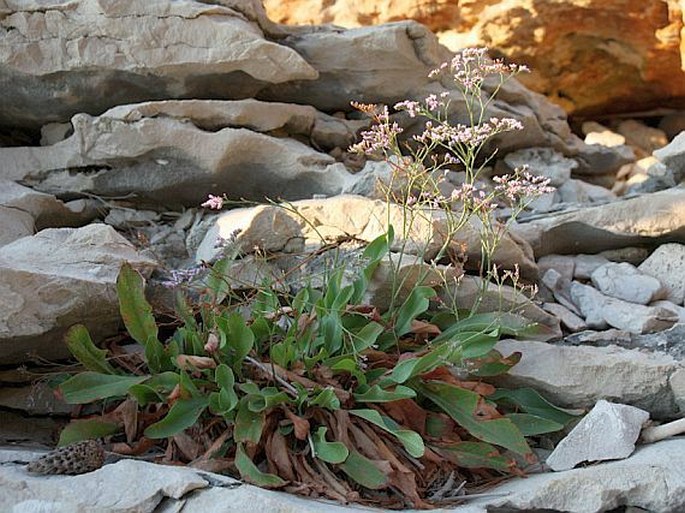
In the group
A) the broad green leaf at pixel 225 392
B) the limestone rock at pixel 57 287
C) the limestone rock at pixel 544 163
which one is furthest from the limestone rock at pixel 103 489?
the limestone rock at pixel 544 163

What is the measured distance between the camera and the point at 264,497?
6.59ft

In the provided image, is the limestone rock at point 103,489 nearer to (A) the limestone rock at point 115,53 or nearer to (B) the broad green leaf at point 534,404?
(B) the broad green leaf at point 534,404

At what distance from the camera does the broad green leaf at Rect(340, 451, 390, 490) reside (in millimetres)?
2236

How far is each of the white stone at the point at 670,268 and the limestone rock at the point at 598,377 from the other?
74 cm

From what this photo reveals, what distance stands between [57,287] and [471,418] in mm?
1386

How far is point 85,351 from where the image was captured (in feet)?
8.45

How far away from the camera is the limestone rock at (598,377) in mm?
2674

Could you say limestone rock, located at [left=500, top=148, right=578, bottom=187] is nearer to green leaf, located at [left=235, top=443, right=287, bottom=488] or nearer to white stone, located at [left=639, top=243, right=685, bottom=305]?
white stone, located at [left=639, top=243, right=685, bottom=305]

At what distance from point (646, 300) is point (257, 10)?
232cm

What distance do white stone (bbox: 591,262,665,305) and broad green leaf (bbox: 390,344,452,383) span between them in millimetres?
1306

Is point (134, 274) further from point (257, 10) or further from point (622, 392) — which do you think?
point (257, 10)

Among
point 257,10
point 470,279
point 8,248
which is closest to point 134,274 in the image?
point 8,248

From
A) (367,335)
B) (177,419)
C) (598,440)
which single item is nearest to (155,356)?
(177,419)

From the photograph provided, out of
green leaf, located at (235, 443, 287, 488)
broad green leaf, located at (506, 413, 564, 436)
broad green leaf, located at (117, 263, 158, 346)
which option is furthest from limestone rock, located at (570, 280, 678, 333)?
broad green leaf, located at (117, 263, 158, 346)
